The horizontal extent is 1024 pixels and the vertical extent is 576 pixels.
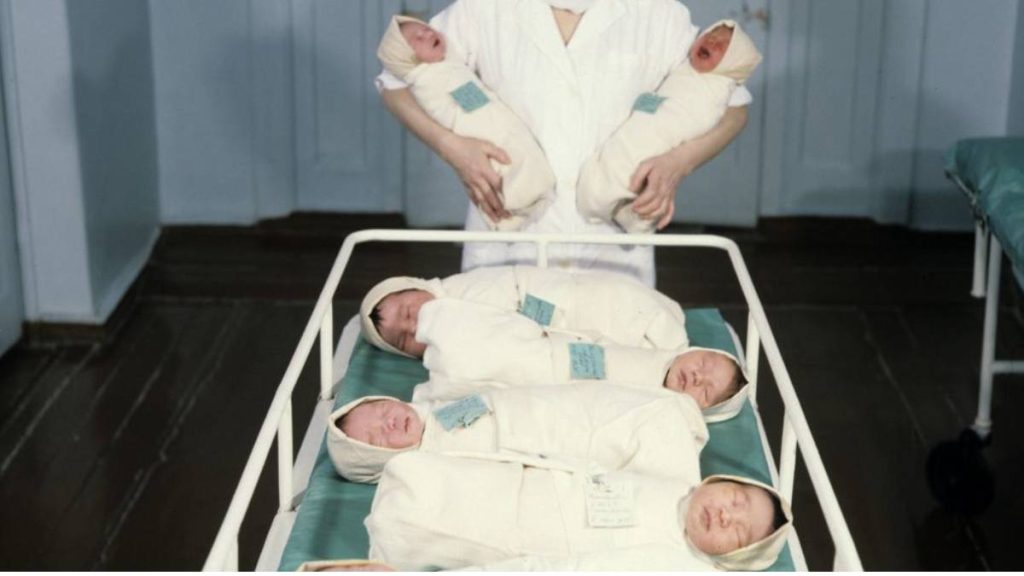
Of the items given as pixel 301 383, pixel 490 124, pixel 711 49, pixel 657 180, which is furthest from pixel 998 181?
pixel 301 383

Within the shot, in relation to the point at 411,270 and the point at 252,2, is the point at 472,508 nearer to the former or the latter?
the point at 411,270

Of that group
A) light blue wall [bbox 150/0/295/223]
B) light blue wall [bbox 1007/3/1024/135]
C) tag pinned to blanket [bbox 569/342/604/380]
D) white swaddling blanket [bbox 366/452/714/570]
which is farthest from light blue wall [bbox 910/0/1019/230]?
white swaddling blanket [bbox 366/452/714/570]

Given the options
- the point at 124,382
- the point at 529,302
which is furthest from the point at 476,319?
the point at 124,382

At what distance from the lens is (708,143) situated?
2.46 m

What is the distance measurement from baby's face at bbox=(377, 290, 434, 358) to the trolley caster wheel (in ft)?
4.62

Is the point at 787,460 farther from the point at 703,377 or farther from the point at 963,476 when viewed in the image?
the point at 963,476

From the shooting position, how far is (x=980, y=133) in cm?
478

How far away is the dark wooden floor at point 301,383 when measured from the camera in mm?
3148

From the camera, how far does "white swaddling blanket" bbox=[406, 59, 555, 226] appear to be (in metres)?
2.46

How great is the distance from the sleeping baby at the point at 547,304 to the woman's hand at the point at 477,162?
0.14 m

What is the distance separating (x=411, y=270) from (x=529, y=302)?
228 cm

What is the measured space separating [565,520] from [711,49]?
41.2 inches

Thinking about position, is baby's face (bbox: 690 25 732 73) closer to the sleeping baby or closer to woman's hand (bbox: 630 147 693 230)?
woman's hand (bbox: 630 147 693 230)

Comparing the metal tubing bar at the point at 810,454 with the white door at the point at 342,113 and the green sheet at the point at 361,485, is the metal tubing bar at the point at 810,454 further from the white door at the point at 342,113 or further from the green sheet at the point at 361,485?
the white door at the point at 342,113
